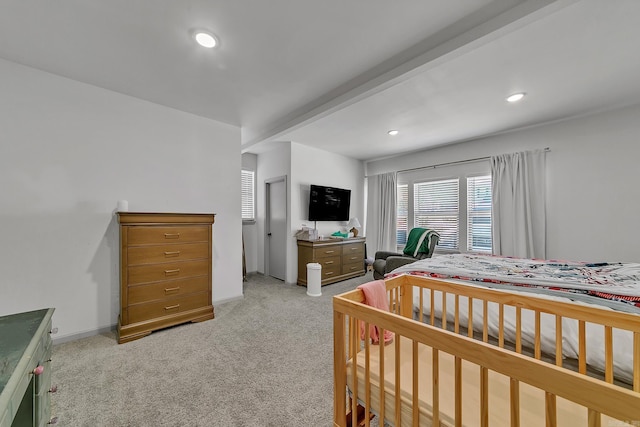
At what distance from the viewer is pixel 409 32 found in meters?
1.75

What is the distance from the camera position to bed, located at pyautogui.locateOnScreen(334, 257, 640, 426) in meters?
0.68

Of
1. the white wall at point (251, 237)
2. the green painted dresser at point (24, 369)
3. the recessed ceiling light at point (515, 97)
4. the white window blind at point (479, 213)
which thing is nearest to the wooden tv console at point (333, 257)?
the white wall at point (251, 237)

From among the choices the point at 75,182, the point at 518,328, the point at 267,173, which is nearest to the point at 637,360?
the point at 518,328

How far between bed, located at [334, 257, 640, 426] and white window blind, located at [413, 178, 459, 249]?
2682 mm

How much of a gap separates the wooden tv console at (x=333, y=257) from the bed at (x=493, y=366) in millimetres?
2490

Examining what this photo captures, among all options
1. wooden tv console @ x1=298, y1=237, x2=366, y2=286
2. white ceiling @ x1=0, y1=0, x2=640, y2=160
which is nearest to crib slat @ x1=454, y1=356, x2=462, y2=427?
white ceiling @ x1=0, y1=0, x2=640, y2=160

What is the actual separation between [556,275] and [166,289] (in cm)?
361

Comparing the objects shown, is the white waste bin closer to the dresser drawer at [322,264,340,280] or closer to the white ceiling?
the dresser drawer at [322,264,340,280]

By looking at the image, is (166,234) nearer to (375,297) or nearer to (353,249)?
(375,297)

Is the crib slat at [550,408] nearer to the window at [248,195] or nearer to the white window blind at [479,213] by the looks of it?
the white window blind at [479,213]

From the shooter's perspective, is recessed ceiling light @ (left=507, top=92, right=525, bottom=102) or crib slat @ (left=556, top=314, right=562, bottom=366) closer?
crib slat @ (left=556, top=314, right=562, bottom=366)

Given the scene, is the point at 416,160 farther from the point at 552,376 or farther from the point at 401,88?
the point at 552,376

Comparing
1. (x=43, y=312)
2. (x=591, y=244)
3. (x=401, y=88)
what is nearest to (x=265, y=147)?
(x=401, y=88)

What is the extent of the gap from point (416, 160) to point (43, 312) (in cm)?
518
